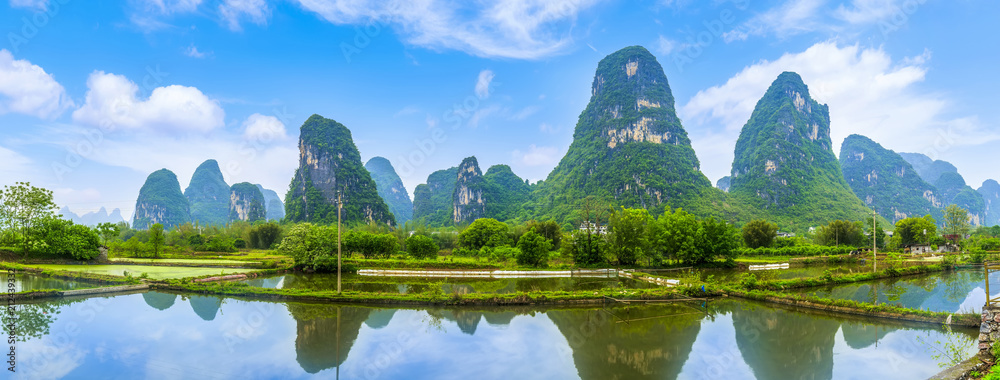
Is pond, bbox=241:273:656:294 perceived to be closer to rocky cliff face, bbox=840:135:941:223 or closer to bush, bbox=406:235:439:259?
bush, bbox=406:235:439:259

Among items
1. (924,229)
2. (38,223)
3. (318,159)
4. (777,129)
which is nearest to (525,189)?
(318,159)

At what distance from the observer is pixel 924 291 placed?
21.6m

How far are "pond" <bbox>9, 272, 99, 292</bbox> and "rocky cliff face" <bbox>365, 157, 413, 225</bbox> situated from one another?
13829cm

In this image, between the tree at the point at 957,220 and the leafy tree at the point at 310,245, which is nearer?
the leafy tree at the point at 310,245

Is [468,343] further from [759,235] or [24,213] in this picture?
[759,235]

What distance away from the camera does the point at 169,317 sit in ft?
52.6

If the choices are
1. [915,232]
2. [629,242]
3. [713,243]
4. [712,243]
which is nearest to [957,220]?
[915,232]

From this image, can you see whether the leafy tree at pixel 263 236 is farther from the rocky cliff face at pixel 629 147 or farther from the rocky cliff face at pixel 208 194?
the rocky cliff face at pixel 208 194

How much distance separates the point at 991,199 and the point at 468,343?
240380 mm

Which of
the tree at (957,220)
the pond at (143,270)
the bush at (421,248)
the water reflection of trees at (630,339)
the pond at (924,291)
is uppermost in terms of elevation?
the tree at (957,220)

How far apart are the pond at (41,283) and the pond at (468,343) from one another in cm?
535

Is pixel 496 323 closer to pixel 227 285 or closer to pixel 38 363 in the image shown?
pixel 38 363

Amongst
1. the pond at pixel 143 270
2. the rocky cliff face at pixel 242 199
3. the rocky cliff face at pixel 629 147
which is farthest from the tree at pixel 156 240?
the rocky cliff face at pixel 242 199

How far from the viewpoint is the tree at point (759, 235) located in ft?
159
